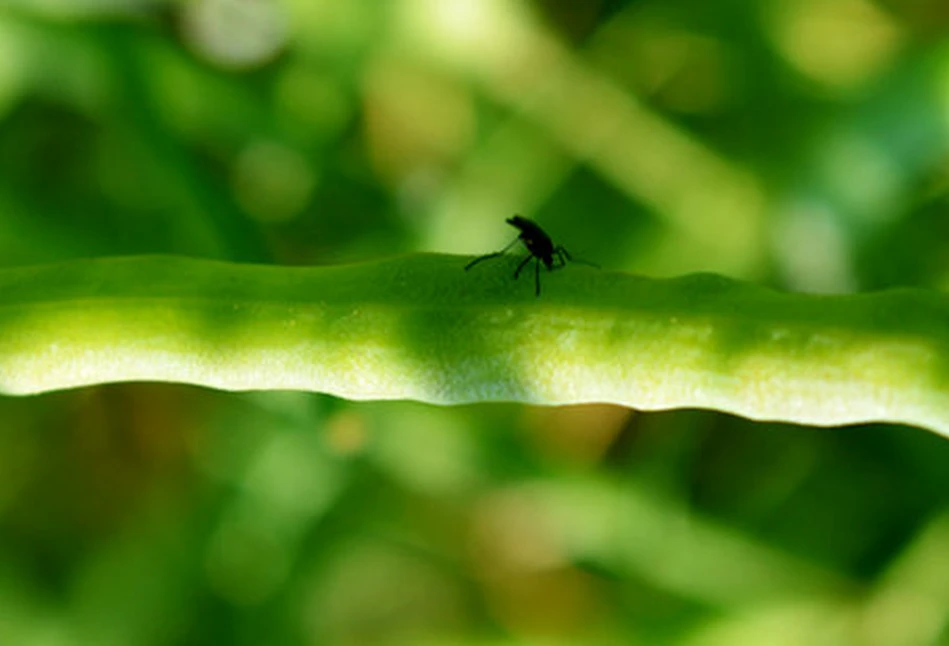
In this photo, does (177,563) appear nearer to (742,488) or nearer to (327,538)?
(327,538)

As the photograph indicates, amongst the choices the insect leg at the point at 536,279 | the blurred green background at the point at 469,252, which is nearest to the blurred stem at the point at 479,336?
the insect leg at the point at 536,279

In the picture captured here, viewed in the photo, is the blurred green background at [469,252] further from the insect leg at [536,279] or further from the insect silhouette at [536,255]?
the insect leg at [536,279]

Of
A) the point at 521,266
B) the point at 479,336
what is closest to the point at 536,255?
the point at 521,266

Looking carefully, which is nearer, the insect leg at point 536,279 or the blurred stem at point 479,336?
the blurred stem at point 479,336

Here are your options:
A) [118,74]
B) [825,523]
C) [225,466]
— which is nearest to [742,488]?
[825,523]

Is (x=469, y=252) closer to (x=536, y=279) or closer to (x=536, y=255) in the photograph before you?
(x=536, y=255)
